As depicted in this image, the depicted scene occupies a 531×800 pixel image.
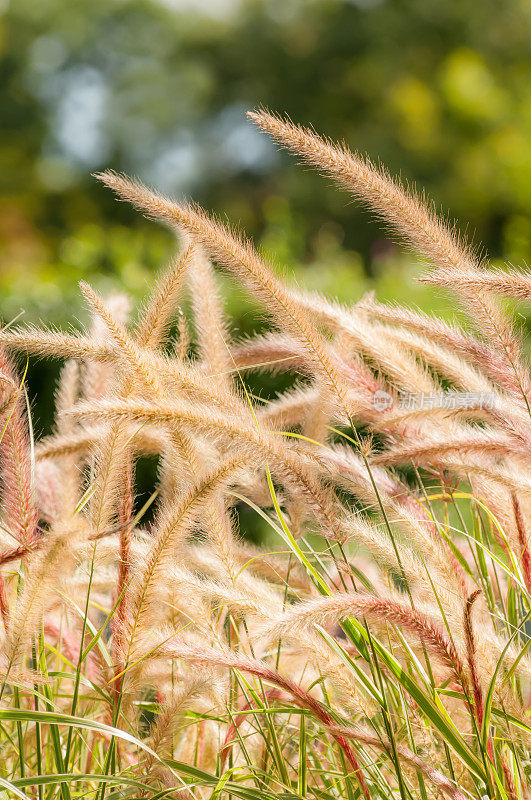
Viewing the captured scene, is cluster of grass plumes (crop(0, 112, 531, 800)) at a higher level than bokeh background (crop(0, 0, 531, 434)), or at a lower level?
lower

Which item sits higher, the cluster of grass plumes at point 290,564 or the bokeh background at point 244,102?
the bokeh background at point 244,102

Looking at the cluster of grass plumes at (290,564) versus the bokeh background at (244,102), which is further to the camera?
the bokeh background at (244,102)

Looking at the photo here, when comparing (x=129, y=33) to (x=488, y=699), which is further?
(x=129, y=33)

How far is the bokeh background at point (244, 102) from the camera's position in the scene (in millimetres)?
18656

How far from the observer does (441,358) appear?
1.29m

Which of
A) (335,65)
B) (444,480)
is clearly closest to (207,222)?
(444,480)

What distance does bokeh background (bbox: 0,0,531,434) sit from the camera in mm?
18656

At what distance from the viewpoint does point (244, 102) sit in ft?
81.7

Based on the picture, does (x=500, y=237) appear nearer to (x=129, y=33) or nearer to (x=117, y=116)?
(x=117, y=116)

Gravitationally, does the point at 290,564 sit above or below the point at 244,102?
below

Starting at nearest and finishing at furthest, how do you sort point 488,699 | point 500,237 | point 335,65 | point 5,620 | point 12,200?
point 488,699 < point 5,620 < point 500,237 < point 12,200 < point 335,65

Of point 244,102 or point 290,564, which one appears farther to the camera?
point 244,102

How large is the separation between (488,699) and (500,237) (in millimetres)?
17431

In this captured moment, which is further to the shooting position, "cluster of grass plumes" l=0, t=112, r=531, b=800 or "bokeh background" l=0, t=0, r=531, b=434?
"bokeh background" l=0, t=0, r=531, b=434
